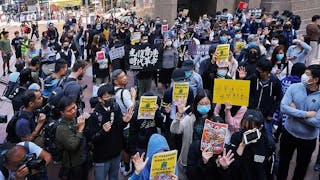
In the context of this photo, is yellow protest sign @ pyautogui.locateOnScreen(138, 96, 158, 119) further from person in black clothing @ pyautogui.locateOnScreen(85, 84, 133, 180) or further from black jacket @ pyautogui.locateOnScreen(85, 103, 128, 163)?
black jacket @ pyautogui.locateOnScreen(85, 103, 128, 163)

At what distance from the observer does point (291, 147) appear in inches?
189

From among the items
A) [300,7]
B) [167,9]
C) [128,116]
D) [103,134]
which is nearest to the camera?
[103,134]

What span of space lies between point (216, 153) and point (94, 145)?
160 cm

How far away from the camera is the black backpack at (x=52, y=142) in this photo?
13.6 feet

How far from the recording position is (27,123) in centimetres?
430

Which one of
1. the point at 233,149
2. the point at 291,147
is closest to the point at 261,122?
the point at 233,149

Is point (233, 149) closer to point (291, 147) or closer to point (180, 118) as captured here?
point (180, 118)

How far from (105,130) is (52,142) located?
2.20 feet

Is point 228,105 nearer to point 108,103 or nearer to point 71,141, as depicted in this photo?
point 108,103

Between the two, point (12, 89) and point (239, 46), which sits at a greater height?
point (239, 46)

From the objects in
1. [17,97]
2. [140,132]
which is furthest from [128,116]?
[17,97]

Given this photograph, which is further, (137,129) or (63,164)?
(137,129)

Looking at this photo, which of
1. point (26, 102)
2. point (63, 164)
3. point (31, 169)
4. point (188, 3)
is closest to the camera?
point (31, 169)

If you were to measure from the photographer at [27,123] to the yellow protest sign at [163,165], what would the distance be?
1.94 metres
